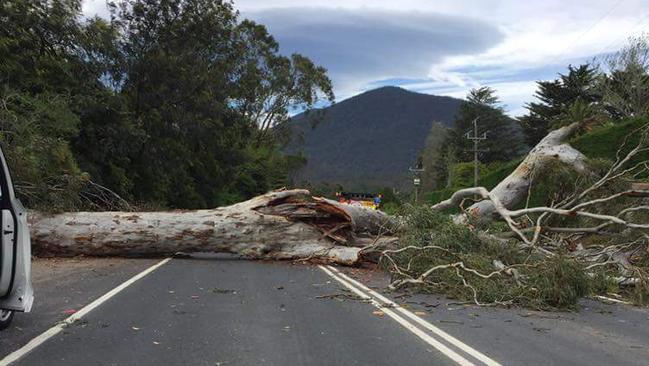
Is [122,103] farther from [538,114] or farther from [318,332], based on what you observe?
[538,114]

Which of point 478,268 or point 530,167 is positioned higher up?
point 530,167

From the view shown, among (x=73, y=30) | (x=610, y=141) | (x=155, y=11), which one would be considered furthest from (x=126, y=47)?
(x=610, y=141)

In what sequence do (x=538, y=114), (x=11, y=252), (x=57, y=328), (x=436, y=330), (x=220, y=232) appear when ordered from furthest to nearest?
(x=538, y=114) < (x=220, y=232) < (x=436, y=330) < (x=57, y=328) < (x=11, y=252)

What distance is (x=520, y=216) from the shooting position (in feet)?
45.6

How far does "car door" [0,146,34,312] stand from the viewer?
575cm

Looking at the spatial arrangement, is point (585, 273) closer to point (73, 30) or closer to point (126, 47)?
point (73, 30)

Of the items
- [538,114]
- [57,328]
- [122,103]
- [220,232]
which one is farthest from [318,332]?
[538,114]

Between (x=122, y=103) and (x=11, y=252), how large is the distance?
893 inches

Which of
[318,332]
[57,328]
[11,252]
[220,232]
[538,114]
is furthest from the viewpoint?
[538,114]

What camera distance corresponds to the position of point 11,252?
5.84m

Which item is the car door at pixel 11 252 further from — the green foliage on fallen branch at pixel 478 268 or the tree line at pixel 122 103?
the tree line at pixel 122 103

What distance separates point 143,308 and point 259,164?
51464 mm

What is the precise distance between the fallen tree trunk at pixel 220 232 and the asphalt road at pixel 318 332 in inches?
176

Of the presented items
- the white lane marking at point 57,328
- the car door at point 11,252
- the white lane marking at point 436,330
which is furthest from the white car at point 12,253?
the white lane marking at point 436,330
